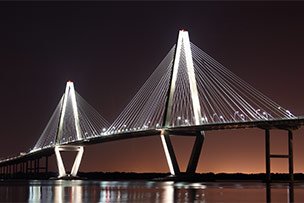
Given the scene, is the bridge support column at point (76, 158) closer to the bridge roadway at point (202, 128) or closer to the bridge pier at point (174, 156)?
the bridge roadway at point (202, 128)

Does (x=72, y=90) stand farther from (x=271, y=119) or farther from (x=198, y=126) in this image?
(x=271, y=119)

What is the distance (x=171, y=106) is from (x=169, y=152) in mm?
4597

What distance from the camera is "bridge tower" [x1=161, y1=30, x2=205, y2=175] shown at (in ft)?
208

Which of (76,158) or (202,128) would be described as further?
(76,158)

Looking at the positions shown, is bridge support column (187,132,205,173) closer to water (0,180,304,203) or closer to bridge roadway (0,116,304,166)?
bridge roadway (0,116,304,166)

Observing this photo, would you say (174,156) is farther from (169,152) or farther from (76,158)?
(76,158)

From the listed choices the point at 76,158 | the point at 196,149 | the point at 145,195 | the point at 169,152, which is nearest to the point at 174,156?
the point at 169,152

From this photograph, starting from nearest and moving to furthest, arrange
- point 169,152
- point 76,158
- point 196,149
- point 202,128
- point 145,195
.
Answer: point 145,195 < point 202,128 < point 196,149 < point 169,152 < point 76,158

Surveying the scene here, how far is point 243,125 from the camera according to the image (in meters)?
59.9

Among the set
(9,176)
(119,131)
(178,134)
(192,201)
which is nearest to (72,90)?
(119,131)

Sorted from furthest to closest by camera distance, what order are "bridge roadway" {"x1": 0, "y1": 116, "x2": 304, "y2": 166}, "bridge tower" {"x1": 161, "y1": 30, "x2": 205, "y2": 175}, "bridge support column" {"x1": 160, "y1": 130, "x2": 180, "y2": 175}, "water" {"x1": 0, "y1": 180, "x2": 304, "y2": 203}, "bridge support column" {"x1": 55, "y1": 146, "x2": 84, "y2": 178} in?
"bridge support column" {"x1": 55, "y1": 146, "x2": 84, "y2": 178}, "bridge support column" {"x1": 160, "y1": 130, "x2": 180, "y2": 175}, "bridge tower" {"x1": 161, "y1": 30, "x2": 205, "y2": 175}, "bridge roadway" {"x1": 0, "y1": 116, "x2": 304, "y2": 166}, "water" {"x1": 0, "y1": 180, "x2": 304, "y2": 203}

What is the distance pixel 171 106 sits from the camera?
218ft

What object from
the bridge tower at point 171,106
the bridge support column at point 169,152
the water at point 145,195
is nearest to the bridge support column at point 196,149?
the bridge tower at point 171,106

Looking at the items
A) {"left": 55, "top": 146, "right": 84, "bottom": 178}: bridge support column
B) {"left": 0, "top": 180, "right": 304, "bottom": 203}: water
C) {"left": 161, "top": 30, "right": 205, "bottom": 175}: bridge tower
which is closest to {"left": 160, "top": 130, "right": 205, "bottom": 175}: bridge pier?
{"left": 161, "top": 30, "right": 205, "bottom": 175}: bridge tower
